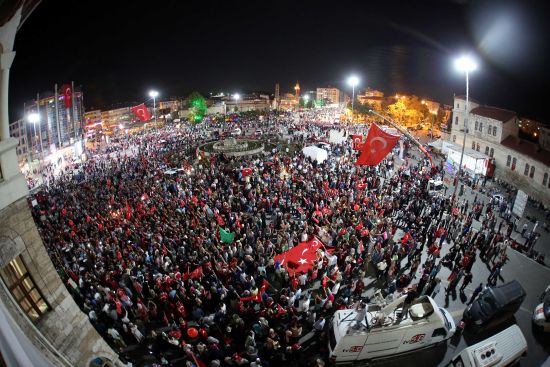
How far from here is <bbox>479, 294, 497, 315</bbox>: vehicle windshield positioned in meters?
10.2

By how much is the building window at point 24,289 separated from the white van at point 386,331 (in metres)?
7.03

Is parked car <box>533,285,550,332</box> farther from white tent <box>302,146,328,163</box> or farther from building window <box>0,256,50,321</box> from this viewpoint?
white tent <box>302,146,328,163</box>

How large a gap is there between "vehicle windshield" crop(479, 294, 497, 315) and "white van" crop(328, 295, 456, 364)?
4.84 feet

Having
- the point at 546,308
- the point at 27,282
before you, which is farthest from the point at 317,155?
the point at 27,282

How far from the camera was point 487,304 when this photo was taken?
33.9 ft

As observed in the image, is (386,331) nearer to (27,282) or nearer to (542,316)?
(542,316)

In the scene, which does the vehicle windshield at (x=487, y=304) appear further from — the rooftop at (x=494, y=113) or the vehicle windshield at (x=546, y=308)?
the rooftop at (x=494, y=113)

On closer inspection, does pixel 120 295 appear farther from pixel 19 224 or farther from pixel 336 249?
pixel 336 249

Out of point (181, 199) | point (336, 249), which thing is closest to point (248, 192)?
point (181, 199)

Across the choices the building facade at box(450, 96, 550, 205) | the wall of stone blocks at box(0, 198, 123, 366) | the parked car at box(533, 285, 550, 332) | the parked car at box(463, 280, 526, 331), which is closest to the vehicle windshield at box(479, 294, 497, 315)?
the parked car at box(463, 280, 526, 331)

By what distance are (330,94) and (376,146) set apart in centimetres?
15494

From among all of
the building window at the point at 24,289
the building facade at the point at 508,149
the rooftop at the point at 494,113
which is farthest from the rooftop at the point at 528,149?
the building window at the point at 24,289

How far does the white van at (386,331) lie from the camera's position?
869 centimetres

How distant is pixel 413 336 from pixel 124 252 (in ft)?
37.1
